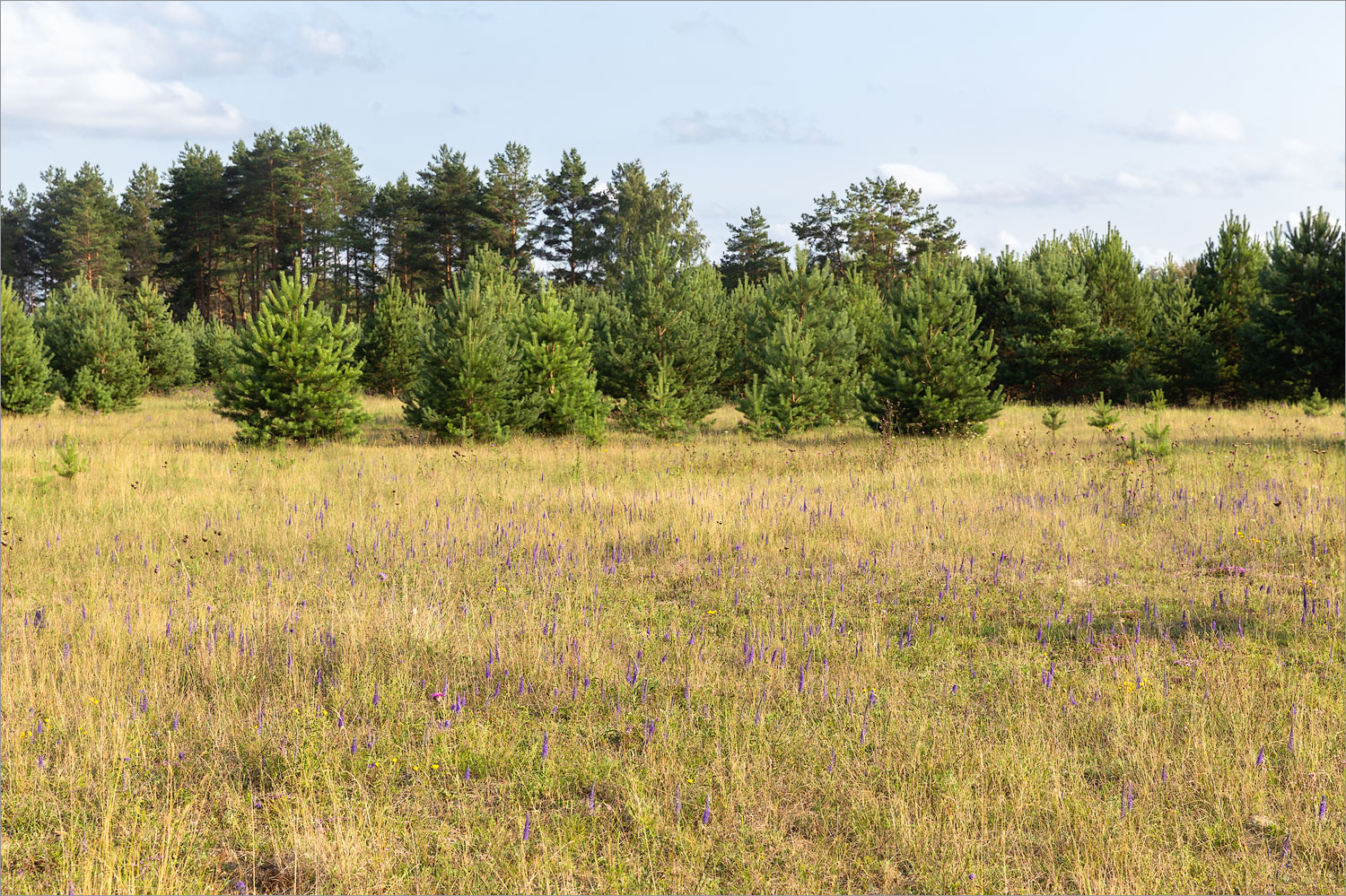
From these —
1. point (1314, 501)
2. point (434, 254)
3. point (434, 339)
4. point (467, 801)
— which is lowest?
point (467, 801)

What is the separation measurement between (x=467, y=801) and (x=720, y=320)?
23464mm

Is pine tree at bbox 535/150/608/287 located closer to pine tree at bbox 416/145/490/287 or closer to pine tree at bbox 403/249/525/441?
pine tree at bbox 416/145/490/287

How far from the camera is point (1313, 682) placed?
520 cm

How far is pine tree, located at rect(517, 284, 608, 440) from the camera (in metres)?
19.9

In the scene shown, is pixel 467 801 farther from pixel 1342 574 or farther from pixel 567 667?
pixel 1342 574

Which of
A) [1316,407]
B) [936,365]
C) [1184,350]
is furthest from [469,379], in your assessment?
[1184,350]

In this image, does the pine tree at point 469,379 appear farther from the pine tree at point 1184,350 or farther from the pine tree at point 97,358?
the pine tree at point 1184,350

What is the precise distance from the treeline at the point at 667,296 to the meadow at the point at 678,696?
9.49 m

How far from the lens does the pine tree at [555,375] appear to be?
19.9 m

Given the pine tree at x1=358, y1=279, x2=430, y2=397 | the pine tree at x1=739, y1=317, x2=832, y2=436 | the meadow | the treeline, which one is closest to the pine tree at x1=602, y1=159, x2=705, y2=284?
the treeline

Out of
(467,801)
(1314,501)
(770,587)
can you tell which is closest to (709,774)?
(467,801)

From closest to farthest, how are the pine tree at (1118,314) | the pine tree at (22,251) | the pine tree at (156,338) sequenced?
1. the pine tree at (1118,314)
2. the pine tree at (156,338)
3. the pine tree at (22,251)

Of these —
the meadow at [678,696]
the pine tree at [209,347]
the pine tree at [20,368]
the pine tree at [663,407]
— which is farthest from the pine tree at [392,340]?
the meadow at [678,696]

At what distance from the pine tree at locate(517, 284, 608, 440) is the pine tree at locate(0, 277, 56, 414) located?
13898mm
